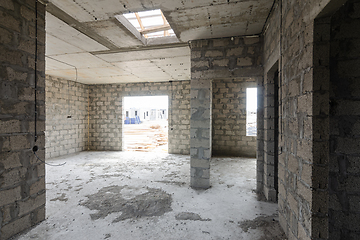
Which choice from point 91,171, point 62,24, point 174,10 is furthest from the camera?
point 91,171

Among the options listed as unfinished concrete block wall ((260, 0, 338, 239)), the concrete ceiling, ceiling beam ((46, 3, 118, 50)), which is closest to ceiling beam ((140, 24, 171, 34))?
the concrete ceiling

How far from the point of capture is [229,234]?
2.18m

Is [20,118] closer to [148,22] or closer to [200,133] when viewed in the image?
[148,22]

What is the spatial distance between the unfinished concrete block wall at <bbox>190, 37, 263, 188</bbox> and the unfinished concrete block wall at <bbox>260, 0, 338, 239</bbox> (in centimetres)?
101

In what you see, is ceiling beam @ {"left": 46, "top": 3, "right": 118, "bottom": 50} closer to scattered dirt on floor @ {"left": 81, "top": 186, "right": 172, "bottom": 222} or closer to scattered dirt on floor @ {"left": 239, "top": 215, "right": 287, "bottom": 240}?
scattered dirt on floor @ {"left": 81, "top": 186, "right": 172, "bottom": 222}

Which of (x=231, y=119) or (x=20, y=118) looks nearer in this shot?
(x=20, y=118)

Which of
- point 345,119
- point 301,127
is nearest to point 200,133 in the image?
point 301,127

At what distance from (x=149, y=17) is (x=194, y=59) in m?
1.11

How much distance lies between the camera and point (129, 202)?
2.99 m

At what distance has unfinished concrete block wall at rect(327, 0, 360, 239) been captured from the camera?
1639mm

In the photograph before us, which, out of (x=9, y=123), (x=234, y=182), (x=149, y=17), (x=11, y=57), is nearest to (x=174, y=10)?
(x=149, y=17)

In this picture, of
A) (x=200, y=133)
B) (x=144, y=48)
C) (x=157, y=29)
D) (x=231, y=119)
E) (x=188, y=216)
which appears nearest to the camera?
(x=188, y=216)

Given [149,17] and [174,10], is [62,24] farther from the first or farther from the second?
[174,10]

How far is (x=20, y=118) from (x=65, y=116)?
521 centimetres
